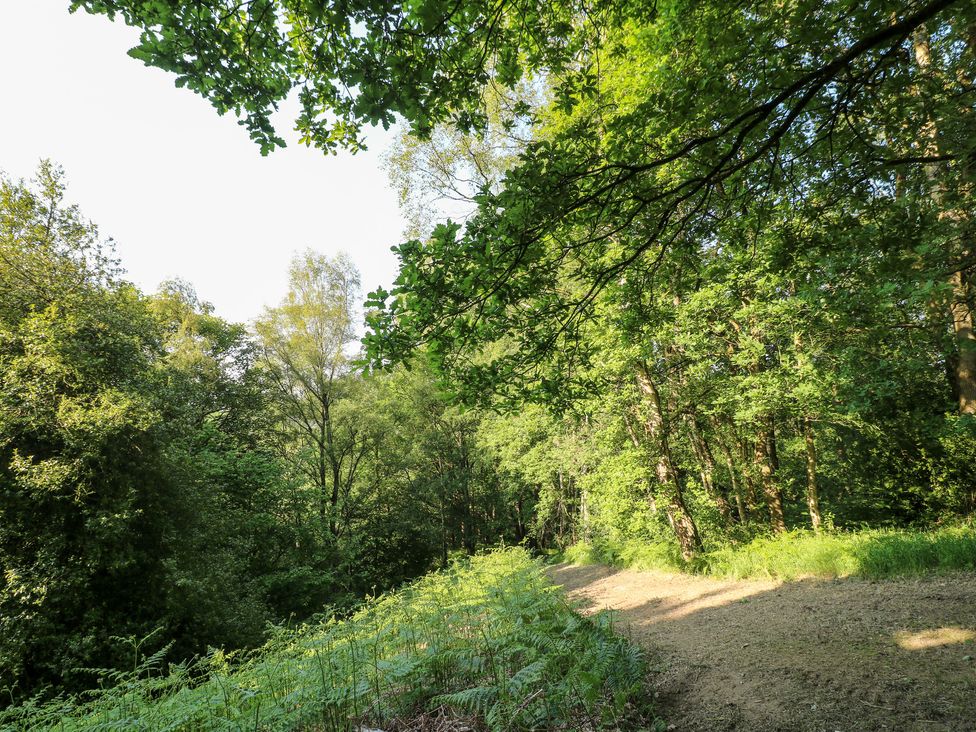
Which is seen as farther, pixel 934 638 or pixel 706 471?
pixel 706 471

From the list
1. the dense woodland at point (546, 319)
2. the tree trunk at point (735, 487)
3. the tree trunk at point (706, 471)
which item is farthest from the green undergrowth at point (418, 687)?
the tree trunk at point (735, 487)

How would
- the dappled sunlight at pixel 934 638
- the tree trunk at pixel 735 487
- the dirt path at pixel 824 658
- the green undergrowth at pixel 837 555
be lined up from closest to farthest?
the dirt path at pixel 824 658 < the dappled sunlight at pixel 934 638 < the green undergrowth at pixel 837 555 < the tree trunk at pixel 735 487

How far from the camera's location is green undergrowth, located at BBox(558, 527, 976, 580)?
657 cm

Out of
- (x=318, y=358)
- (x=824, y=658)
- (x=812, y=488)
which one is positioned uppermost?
(x=318, y=358)

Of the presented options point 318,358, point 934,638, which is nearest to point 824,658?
point 934,638

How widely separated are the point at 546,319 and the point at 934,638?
4.78 meters

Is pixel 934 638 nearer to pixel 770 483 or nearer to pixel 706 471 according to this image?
pixel 770 483

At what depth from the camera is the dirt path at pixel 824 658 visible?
339 cm

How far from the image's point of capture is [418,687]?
377cm

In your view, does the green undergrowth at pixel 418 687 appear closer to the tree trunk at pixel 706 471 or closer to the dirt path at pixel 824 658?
the dirt path at pixel 824 658

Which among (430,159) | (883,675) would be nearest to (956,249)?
(883,675)

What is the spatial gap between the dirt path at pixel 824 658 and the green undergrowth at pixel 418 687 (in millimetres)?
715

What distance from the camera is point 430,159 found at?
13477mm

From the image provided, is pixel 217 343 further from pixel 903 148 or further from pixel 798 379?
pixel 903 148
